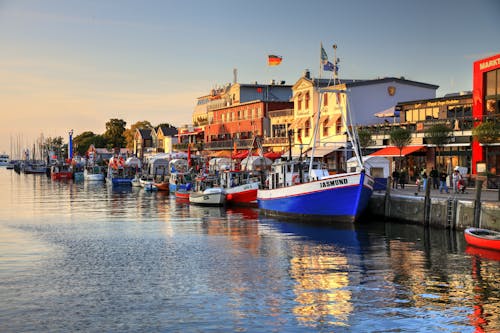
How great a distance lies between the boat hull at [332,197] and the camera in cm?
4366

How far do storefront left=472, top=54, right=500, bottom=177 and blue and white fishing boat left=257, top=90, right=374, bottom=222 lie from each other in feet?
47.6

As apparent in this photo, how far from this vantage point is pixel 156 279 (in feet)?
90.4

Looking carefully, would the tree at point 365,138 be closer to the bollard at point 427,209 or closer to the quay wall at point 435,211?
the quay wall at point 435,211

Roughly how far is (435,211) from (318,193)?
8019 millimetres

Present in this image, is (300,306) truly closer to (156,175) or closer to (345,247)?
(345,247)

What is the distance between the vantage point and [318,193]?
45500 millimetres

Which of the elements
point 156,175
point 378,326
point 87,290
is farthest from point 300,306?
point 156,175

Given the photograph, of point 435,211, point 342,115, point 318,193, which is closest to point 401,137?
point 342,115

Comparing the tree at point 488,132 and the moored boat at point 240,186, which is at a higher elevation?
the tree at point 488,132

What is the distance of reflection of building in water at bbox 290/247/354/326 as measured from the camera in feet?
71.7

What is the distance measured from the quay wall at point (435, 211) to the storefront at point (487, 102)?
12604 mm

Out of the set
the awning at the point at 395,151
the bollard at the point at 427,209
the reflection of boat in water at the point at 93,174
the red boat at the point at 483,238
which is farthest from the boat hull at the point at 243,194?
the reflection of boat in water at the point at 93,174

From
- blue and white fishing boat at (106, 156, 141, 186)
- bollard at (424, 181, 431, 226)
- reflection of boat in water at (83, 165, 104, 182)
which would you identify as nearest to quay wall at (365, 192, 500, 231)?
bollard at (424, 181, 431, 226)

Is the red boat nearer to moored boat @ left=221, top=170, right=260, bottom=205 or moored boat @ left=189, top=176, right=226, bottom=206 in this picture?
moored boat @ left=221, top=170, right=260, bottom=205
